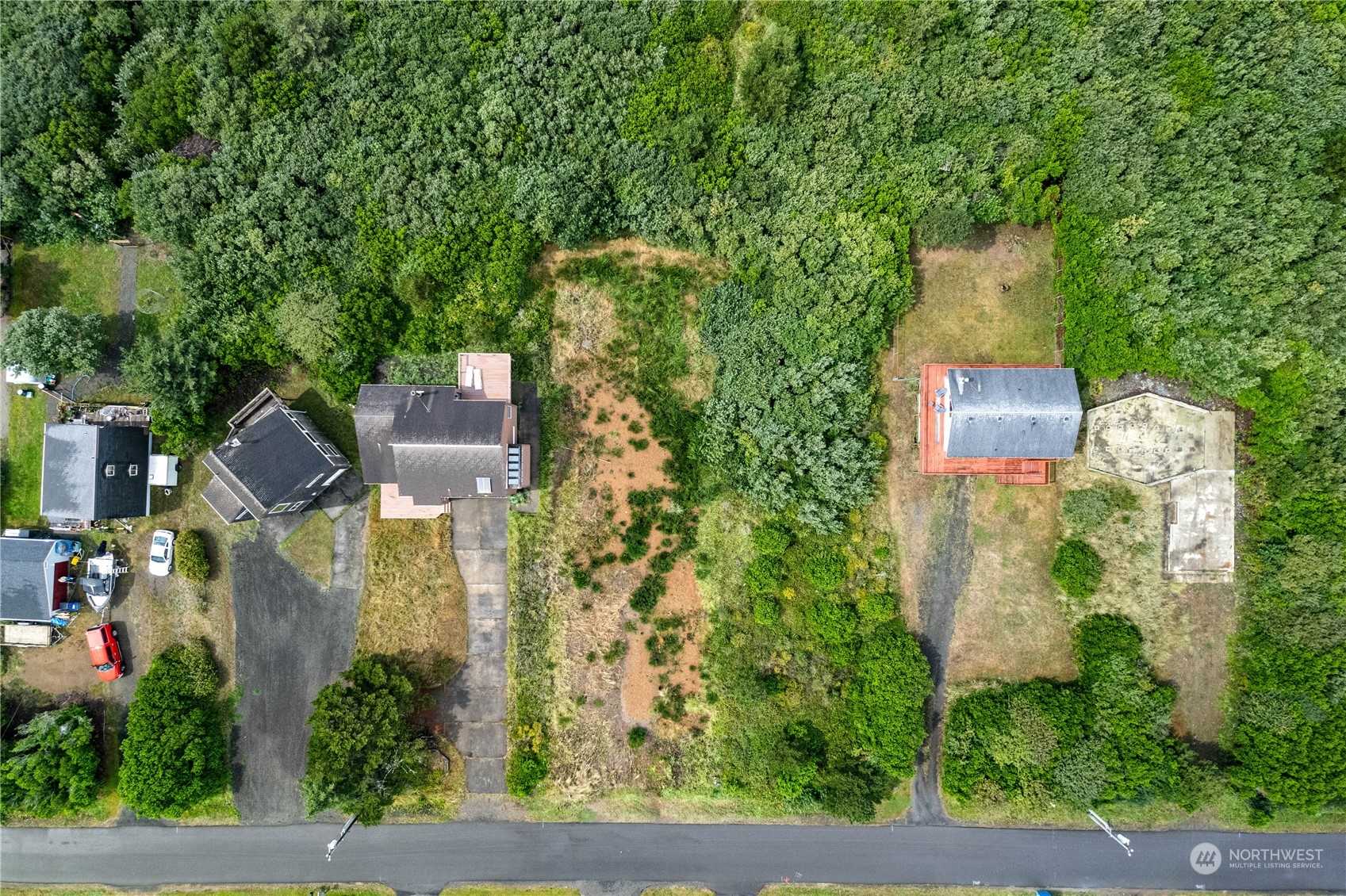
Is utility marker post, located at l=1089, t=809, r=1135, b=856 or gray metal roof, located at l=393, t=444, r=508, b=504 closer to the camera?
gray metal roof, located at l=393, t=444, r=508, b=504

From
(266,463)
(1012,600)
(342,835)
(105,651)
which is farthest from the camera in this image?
(1012,600)

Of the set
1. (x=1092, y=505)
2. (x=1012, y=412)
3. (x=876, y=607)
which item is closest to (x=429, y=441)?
(x=876, y=607)

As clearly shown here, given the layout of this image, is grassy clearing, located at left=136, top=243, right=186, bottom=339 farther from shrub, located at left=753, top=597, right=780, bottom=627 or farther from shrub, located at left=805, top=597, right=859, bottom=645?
shrub, located at left=805, top=597, right=859, bottom=645

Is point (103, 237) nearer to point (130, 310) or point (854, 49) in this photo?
point (130, 310)

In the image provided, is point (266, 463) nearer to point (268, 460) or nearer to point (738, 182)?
point (268, 460)

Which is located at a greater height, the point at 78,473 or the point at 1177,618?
the point at 78,473

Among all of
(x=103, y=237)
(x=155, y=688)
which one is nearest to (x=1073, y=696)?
(x=155, y=688)

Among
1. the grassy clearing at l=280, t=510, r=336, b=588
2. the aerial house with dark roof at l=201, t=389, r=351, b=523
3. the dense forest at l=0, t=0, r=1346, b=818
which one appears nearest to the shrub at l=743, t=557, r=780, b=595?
the dense forest at l=0, t=0, r=1346, b=818
